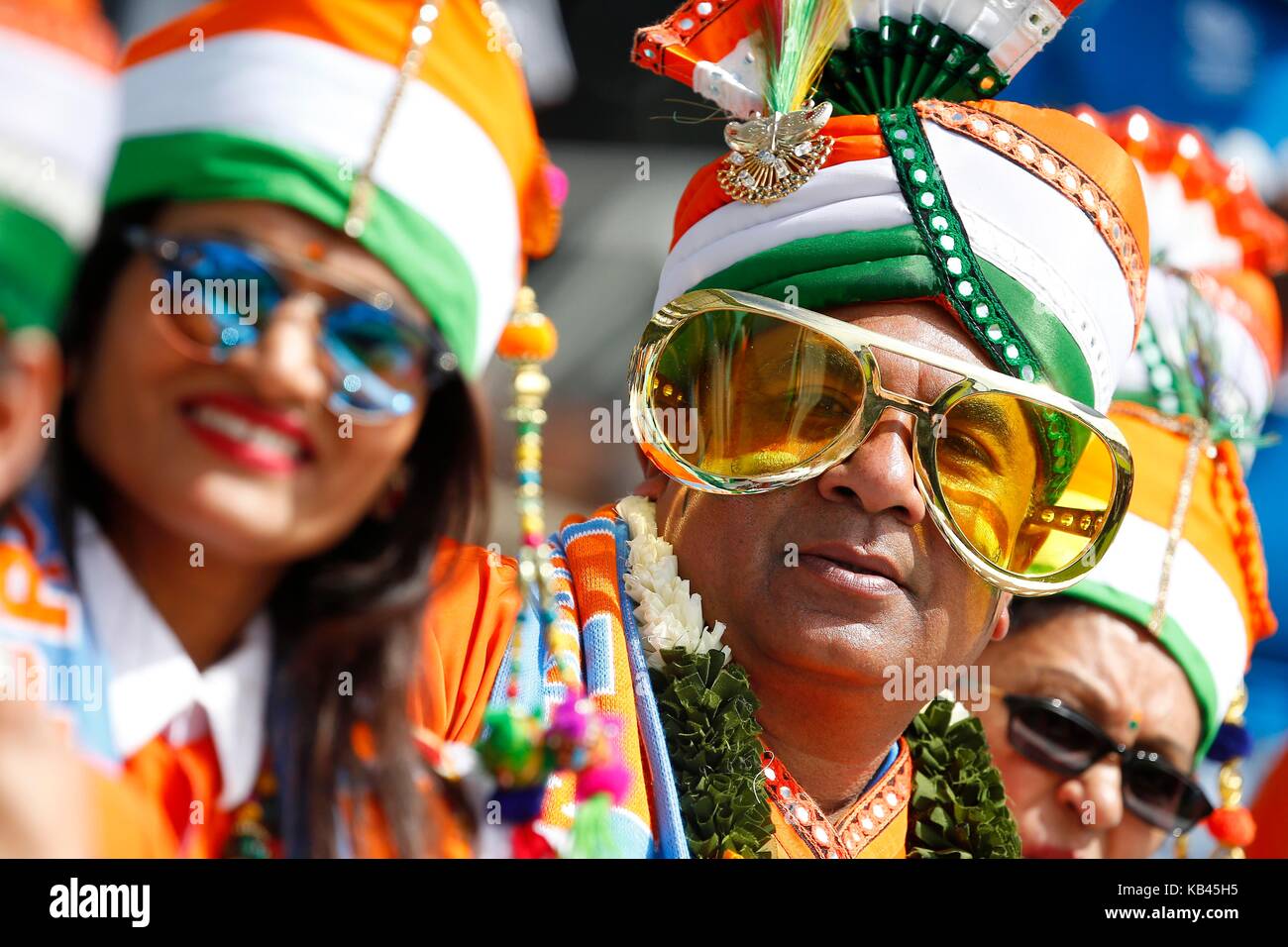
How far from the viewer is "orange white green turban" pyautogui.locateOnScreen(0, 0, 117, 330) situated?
147 centimetres

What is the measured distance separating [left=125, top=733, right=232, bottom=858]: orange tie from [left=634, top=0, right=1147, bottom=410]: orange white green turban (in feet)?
3.71

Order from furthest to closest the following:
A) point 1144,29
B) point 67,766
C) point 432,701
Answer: point 1144,29, point 432,701, point 67,766

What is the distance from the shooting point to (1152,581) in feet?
9.63

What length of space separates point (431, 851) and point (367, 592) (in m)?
0.31

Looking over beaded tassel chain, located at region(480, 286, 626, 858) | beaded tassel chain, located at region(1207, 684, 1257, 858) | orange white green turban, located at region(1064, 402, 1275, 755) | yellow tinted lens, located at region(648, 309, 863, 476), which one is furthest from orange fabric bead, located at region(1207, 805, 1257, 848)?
beaded tassel chain, located at region(480, 286, 626, 858)

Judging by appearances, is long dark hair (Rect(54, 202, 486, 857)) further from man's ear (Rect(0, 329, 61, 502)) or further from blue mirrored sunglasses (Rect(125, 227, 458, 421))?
man's ear (Rect(0, 329, 61, 502))

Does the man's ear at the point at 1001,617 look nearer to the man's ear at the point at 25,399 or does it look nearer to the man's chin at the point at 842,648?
the man's chin at the point at 842,648

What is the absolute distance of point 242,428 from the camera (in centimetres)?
154

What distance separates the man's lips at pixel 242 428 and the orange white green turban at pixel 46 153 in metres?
0.17

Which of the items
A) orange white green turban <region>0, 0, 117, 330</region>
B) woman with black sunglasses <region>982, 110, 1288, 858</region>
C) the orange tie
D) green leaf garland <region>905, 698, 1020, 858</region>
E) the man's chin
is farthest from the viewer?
woman with black sunglasses <region>982, 110, 1288, 858</region>

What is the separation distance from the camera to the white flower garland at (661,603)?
7.30 feet

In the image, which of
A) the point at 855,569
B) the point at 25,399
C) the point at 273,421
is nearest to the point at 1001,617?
the point at 855,569

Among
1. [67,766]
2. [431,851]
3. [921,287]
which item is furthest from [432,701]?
[921,287]
